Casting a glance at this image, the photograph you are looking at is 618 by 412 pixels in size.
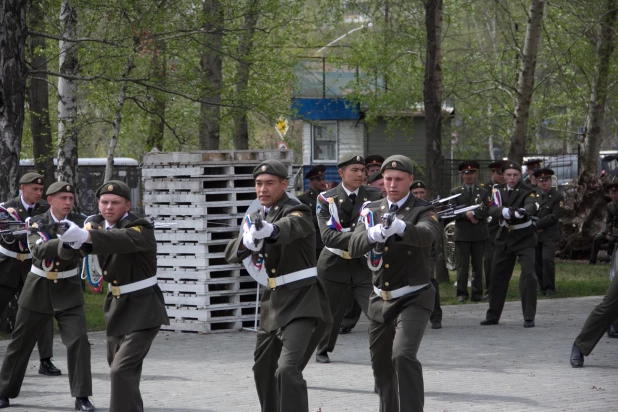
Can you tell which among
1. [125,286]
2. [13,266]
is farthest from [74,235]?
[13,266]

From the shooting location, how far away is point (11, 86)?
1231 centimetres

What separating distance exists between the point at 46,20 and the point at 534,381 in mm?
11033

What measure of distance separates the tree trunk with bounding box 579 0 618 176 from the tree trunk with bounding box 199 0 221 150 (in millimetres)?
7128

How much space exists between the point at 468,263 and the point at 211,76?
7615 mm

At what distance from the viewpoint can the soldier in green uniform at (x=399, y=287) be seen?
22.0 ft

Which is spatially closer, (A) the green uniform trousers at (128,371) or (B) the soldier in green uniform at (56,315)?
(A) the green uniform trousers at (128,371)

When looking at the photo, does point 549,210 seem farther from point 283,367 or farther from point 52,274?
point 283,367

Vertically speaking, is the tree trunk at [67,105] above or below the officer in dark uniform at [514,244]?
above

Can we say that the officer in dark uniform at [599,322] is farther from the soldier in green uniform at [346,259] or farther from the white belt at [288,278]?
the white belt at [288,278]

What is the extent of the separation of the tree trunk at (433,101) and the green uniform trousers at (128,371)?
32.3 ft

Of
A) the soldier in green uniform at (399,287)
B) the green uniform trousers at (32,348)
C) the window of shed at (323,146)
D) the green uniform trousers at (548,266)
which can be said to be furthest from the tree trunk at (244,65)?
the window of shed at (323,146)

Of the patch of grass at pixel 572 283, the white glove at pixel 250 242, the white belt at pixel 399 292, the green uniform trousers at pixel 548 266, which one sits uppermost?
the white glove at pixel 250 242

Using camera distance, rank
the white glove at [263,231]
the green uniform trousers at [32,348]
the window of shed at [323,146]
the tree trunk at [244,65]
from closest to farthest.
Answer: the white glove at [263,231]
the green uniform trousers at [32,348]
the tree trunk at [244,65]
the window of shed at [323,146]

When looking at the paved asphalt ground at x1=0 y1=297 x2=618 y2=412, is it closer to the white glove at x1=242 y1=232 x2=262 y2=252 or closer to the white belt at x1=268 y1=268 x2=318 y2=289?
the white belt at x1=268 y1=268 x2=318 y2=289
